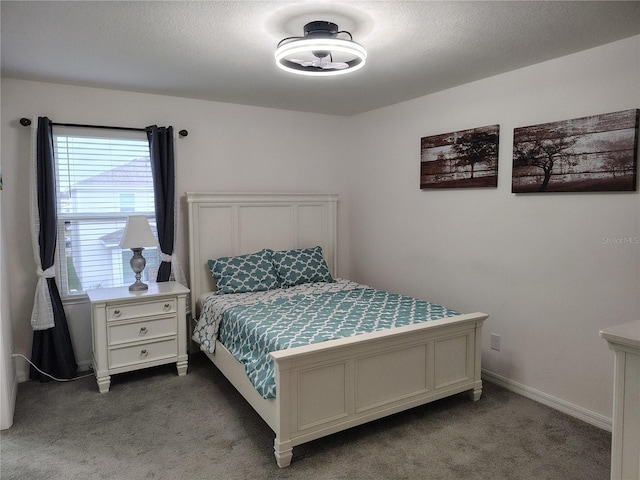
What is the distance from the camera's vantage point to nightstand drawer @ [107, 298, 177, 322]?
3.18m

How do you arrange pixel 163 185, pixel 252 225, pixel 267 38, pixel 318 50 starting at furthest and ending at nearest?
pixel 252 225 < pixel 163 185 < pixel 267 38 < pixel 318 50

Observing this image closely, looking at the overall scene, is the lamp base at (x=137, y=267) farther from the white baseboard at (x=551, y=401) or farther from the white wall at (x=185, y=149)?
the white baseboard at (x=551, y=401)

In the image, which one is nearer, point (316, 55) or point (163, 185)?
point (316, 55)

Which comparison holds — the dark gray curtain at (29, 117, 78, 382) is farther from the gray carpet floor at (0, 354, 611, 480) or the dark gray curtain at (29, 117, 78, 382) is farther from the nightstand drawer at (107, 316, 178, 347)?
the nightstand drawer at (107, 316, 178, 347)

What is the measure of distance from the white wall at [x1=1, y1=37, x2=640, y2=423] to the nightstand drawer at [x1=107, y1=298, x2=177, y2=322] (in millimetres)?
563

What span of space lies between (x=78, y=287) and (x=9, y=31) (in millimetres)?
1934

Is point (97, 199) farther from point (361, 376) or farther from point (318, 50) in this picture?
point (361, 376)

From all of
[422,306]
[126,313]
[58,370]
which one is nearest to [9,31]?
[126,313]

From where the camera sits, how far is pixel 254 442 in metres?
2.48

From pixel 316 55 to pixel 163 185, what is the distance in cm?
184

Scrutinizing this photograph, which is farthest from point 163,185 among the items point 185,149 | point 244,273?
point 244,273

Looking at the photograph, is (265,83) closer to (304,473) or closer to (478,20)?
(478,20)

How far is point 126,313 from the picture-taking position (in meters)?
3.22

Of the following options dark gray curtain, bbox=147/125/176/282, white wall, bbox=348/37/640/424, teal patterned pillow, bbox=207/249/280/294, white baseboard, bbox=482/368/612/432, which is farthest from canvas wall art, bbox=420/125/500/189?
dark gray curtain, bbox=147/125/176/282
